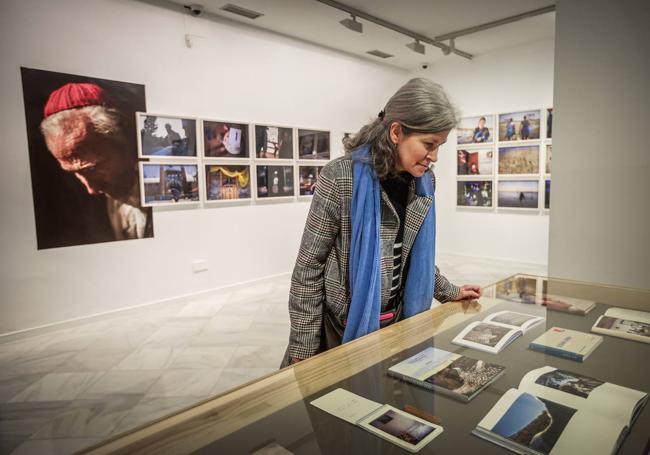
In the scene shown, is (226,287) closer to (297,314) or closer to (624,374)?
(297,314)

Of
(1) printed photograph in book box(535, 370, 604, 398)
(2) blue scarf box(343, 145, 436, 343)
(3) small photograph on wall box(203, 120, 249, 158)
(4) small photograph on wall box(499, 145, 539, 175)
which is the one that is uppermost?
(3) small photograph on wall box(203, 120, 249, 158)

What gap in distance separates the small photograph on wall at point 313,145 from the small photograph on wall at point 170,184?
1945 mm

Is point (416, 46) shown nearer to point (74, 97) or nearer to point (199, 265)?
point (199, 265)

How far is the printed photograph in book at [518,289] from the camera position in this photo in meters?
2.11

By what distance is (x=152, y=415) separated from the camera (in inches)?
119

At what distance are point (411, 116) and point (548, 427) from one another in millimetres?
1148

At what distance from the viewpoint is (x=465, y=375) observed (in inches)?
50.8

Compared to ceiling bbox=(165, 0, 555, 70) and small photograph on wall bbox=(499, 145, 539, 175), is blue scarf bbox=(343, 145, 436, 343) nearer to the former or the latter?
ceiling bbox=(165, 0, 555, 70)

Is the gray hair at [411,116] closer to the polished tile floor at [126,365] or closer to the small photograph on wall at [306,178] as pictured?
the polished tile floor at [126,365]

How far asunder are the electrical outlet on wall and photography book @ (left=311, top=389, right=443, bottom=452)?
509 centimetres

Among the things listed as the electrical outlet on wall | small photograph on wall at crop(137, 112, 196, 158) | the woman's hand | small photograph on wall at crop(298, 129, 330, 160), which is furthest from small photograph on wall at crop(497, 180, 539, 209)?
the woman's hand

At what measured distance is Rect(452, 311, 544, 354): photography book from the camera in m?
1.53

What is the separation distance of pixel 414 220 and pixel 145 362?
3134 millimetres

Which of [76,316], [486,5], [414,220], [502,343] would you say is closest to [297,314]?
[414,220]
